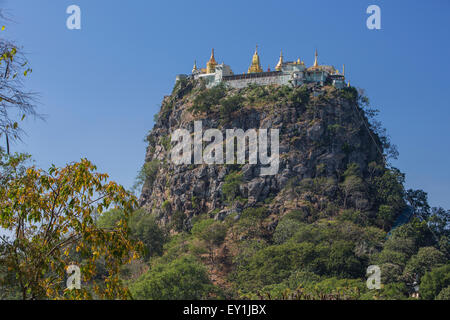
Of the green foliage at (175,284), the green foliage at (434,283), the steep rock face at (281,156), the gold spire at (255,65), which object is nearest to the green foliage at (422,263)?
the green foliage at (434,283)

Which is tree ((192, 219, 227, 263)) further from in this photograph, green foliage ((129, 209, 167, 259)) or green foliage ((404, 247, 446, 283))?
green foliage ((404, 247, 446, 283))

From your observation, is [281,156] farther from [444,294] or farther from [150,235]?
[444,294]

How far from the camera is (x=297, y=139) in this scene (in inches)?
2404

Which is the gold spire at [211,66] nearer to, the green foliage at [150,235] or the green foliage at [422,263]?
the green foliage at [150,235]

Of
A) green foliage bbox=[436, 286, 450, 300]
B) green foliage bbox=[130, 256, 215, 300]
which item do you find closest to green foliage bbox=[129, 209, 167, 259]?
green foliage bbox=[130, 256, 215, 300]

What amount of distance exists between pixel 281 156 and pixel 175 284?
24891 millimetres

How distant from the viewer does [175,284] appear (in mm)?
37969

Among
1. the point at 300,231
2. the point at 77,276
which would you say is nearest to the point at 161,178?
the point at 300,231

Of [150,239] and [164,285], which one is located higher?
[150,239]

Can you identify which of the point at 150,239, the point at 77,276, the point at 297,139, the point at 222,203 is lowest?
the point at 77,276

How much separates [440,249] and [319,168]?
14.3 meters

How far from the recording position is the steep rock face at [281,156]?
5747 cm

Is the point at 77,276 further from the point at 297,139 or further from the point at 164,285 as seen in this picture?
the point at 297,139

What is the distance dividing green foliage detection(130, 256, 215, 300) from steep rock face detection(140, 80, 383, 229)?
55.4 feet
